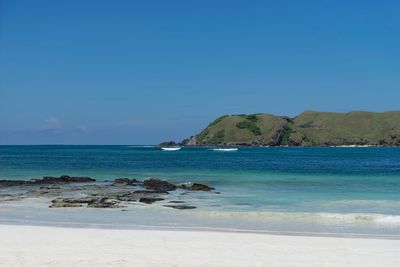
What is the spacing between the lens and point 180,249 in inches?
532

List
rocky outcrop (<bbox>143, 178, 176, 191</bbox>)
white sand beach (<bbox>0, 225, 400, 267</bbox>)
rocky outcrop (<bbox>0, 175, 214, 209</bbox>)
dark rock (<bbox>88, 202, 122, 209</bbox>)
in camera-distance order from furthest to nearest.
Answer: rocky outcrop (<bbox>143, 178, 176, 191</bbox>) < rocky outcrop (<bbox>0, 175, 214, 209</bbox>) < dark rock (<bbox>88, 202, 122, 209</bbox>) < white sand beach (<bbox>0, 225, 400, 267</bbox>)

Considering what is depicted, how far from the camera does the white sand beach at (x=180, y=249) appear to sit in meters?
12.0

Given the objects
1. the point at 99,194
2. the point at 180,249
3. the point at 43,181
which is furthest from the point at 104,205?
the point at 43,181

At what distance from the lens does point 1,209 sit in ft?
75.8

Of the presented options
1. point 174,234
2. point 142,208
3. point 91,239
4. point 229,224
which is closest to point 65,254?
point 91,239

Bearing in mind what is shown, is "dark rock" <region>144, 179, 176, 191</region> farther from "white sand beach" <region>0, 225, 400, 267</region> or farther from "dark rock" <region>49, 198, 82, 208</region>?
"white sand beach" <region>0, 225, 400, 267</region>

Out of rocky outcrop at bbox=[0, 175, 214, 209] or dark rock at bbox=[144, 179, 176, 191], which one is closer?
rocky outcrop at bbox=[0, 175, 214, 209]

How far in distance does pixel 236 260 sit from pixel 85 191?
71.3 ft

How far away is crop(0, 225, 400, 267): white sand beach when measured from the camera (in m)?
12.0

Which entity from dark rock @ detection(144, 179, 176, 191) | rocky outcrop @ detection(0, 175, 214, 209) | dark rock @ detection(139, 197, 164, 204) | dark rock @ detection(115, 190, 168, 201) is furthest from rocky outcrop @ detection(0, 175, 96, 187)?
dark rock @ detection(139, 197, 164, 204)

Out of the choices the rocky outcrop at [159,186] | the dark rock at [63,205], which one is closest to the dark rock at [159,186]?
the rocky outcrop at [159,186]

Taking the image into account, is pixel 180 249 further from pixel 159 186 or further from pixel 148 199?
pixel 159 186

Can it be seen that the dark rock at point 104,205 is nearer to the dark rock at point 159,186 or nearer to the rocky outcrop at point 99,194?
the rocky outcrop at point 99,194

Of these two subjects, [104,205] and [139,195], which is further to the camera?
[139,195]
